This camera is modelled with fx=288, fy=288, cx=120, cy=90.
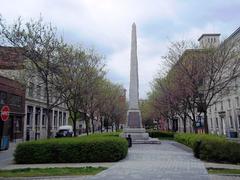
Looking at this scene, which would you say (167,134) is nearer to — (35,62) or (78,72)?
(78,72)

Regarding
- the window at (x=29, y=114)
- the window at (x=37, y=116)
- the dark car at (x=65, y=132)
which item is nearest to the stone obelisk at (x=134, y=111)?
the dark car at (x=65, y=132)

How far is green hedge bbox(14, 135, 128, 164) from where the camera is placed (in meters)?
15.0

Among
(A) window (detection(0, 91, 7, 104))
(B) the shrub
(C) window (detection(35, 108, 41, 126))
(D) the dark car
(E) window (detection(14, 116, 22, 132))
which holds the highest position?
(A) window (detection(0, 91, 7, 104))

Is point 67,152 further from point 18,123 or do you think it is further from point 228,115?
point 228,115

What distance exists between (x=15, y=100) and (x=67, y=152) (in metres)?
24.4

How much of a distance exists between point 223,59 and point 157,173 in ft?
54.1

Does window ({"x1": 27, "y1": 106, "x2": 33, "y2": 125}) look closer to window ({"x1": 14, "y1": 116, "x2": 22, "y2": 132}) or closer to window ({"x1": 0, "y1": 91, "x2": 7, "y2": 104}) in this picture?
window ({"x1": 14, "y1": 116, "x2": 22, "y2": 132})

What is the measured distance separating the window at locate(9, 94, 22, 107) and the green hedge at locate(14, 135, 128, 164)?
2165 centimetres

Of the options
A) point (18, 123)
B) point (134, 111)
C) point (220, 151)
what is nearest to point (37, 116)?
point (18, 123)

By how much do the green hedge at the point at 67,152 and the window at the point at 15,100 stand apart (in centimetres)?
2165

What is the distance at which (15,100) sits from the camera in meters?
36.9

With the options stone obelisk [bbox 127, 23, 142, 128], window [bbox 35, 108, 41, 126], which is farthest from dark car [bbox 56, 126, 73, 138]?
stone obelisk [bbox 127, 23, 142, 128]

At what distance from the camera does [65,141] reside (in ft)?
50.8

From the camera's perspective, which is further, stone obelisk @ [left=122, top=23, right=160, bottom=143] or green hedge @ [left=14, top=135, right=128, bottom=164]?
stone obelisk @ [left=122, top=23, right=160, bottom=143]
